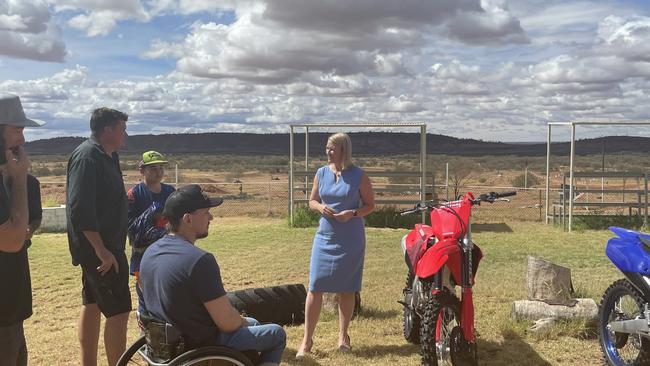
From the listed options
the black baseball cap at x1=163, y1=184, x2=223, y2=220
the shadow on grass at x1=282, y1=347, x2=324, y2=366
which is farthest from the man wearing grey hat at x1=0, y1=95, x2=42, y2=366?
the shadow on grass at x1=282, y1=347, x2=324, y2=366

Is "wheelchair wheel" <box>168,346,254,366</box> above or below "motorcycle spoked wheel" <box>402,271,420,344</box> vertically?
above

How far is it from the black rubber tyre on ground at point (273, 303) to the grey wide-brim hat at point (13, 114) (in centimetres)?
298

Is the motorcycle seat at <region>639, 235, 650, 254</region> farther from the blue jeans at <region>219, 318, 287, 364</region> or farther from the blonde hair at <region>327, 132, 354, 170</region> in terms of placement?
the blue jeans at <region>219, 318, 287, 364</region>

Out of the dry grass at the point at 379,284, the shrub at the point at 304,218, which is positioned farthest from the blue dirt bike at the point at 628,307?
the shrub at the point at 304,218

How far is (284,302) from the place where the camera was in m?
5.91

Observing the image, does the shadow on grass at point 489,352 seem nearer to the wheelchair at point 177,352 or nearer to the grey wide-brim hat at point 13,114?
the wheelchair at point 177,352

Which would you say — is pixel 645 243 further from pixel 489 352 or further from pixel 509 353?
pixel 489 352

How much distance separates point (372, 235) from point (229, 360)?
977 cm

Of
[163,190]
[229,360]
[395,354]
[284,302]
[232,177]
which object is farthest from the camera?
[232,177]

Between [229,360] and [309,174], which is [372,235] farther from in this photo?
[229,360]

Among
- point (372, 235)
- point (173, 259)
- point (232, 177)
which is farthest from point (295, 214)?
point (232, 177)

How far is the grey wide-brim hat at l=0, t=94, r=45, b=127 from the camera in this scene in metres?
2.87

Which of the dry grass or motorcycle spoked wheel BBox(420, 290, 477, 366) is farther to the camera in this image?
the dry grass

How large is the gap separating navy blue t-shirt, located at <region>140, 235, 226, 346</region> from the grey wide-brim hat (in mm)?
830
